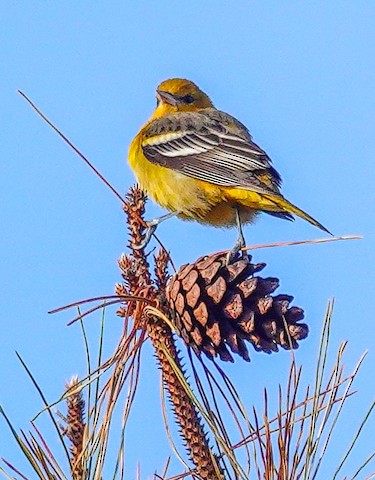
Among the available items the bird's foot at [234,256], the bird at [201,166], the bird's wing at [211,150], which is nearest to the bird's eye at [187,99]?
the bird at [201,166]

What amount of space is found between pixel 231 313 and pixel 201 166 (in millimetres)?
2237

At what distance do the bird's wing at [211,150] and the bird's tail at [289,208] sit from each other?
45mm

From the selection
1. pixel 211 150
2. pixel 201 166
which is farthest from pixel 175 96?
pixel 201 166

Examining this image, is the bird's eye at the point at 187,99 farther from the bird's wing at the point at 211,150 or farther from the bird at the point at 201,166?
the bird's wing at the point at 211,150

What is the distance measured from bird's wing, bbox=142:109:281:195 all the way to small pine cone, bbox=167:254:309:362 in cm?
161

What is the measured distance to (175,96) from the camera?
5184 mm

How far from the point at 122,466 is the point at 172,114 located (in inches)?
127

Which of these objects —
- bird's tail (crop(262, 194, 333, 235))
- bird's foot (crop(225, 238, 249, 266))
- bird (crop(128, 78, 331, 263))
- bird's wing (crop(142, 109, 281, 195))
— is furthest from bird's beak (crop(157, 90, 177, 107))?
bird's foot (crop(225, 238, 249, 266))

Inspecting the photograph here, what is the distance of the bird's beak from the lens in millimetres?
5137

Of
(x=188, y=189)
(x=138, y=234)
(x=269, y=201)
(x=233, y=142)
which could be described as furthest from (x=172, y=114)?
(x=138, y=234)

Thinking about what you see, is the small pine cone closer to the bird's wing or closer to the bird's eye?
the bird's wing

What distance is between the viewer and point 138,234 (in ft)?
7.78

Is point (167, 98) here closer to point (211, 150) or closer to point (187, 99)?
point (187, 99)

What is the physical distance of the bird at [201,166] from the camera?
13.2 ft
